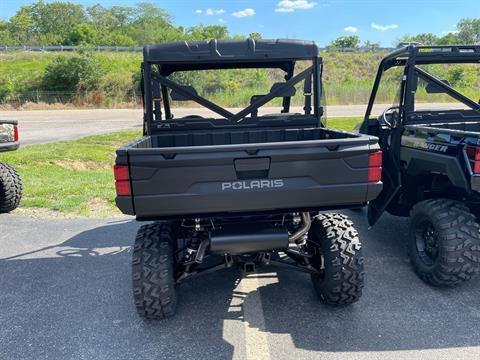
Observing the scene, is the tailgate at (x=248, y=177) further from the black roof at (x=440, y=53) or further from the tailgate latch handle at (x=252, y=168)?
the black roof at (x=440, y=53)

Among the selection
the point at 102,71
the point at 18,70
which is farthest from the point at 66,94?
the point at 18,70

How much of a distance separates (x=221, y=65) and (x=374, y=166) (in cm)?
208

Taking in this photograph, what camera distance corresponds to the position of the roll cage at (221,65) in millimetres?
3871

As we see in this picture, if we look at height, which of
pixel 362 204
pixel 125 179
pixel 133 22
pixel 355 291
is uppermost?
pixel 133 22

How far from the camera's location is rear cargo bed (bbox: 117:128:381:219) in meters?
2.69

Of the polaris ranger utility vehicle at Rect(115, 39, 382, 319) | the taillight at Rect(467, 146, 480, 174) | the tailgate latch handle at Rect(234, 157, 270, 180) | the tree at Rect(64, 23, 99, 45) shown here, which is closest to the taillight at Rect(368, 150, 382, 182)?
the polaris ranger utility vehicle at Rect(115, 39, 382, 319)

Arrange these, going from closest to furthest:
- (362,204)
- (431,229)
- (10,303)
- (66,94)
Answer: (362,204) → (10,303) → (431,229) → (66,94)

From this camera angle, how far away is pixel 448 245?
11.3 feet

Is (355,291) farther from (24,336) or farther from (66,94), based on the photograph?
(66,94)

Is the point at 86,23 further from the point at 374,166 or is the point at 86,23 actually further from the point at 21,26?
the point at 374,166

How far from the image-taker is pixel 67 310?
133 inches

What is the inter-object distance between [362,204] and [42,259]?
3373mm

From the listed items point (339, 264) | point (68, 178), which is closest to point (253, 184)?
point (339, 264)

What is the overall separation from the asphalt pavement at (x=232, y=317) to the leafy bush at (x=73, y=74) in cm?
3621
